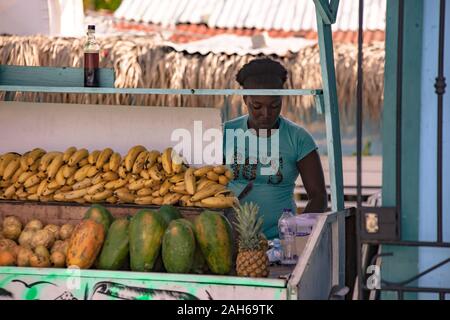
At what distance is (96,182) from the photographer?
5020 millimetres

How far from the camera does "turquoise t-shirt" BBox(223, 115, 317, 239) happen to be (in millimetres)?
6074

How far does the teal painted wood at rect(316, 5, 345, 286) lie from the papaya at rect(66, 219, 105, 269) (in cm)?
122

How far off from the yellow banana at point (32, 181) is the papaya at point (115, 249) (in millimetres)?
974

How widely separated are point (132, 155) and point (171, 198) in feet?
1.50

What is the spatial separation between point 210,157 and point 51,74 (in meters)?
1.15

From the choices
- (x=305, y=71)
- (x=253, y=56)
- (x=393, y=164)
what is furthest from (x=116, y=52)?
(x=393, y=164)

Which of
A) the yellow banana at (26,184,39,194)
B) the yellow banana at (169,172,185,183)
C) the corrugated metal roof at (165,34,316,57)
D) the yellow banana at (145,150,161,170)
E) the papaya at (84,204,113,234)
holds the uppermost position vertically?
the corrugated metal roof at (165,34,316,57)

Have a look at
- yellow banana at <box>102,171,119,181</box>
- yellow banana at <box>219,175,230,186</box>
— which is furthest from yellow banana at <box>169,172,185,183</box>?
yellow banana at <box>102,171,119,181</box>

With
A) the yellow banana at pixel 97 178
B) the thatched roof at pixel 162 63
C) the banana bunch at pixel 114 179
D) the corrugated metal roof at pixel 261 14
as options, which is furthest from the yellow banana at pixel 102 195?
the corrugated metal roof at pixel 261 14

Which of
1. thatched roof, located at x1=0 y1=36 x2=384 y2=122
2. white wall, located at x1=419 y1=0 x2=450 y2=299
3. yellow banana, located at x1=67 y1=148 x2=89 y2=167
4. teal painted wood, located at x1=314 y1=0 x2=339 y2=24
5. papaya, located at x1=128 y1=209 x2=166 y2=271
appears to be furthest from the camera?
thatched roof, located at x1=0 y1=36 x2=384 y2=122

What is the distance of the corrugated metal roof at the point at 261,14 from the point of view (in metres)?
10.9

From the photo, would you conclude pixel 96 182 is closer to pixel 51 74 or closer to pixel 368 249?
pixel 51 74

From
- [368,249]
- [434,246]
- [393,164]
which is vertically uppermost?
[393,164]

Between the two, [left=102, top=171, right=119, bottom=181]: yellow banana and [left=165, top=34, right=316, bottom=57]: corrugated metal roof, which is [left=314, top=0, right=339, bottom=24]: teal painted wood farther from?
[left=165, top=34, right=316, bottom=57]: corrugated metal roof
